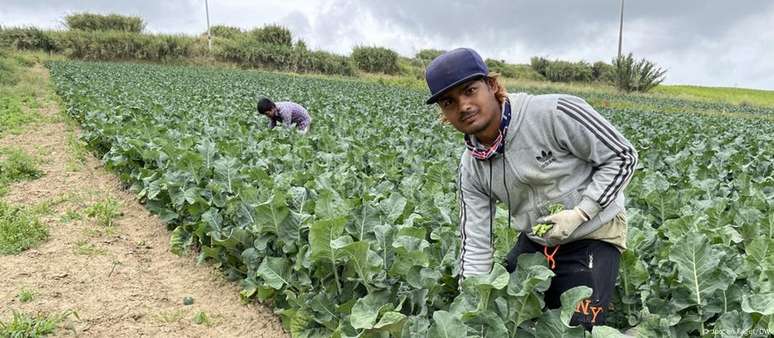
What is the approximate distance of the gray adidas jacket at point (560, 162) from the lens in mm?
2119

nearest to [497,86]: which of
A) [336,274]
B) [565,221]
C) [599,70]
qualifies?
[565,221]

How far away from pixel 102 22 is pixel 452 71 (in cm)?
5862

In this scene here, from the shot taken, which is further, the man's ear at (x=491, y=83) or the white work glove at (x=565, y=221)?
the man's ear at (x=491, y=83)

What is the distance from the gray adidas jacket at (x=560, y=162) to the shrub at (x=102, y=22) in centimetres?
5673

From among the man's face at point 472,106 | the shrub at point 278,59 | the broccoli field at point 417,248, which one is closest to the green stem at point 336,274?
the broccoli field at point 417,248

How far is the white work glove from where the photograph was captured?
2041 mm

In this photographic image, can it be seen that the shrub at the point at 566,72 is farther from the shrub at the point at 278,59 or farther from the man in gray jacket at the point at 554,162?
the man in gray jacket at the point at 554,162

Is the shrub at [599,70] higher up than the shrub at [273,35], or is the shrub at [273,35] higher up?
the shrub at [273,35]

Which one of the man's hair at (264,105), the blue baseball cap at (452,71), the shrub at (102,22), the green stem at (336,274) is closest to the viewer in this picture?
the blue baseball cap at (452,71)

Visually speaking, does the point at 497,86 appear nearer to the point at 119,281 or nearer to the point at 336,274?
the point at 336,274

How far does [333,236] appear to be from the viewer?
262 cm

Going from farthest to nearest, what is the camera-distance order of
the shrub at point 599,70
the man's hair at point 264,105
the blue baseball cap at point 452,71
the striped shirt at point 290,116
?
1. the shrub at point 599,70
2. the striped shirt at point 290,116
3. the man's hair at point 264,105
4. the blue baseball cap at point 452,71

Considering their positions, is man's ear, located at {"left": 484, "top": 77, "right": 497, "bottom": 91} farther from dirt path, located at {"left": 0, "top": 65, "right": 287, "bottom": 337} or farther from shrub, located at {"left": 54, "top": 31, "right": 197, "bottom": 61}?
shrub, located at {"left": 54, "top": 31, "right": 197, "bottom": 61}

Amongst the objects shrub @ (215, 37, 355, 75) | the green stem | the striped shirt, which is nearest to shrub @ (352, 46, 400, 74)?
shrub @ (215, 37, 355, 75)
